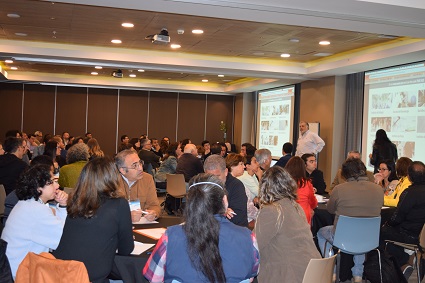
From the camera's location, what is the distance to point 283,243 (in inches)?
122

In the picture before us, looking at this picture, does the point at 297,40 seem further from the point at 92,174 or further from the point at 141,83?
the point at 141,83

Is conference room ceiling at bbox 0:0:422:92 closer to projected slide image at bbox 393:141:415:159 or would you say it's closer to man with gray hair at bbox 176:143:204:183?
projected slide image at bbox 393:141:415:159

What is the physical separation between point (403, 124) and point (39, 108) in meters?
11.6

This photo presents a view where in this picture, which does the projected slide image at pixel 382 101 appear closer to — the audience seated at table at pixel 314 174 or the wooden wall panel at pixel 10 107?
the audience seated at table at pixel 314 174

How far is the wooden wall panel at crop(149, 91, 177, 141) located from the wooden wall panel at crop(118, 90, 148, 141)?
236mm

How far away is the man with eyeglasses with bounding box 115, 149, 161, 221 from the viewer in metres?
4.20

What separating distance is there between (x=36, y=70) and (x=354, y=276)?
40.2 feet

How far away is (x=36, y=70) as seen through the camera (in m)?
14.9

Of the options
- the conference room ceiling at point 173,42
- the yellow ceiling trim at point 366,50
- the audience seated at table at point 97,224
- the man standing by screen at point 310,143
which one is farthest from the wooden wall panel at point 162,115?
the audience seated at table at point 97,224

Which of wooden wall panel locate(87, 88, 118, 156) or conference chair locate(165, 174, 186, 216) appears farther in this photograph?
wooden wall panel locate(87, 88, 118, 156)

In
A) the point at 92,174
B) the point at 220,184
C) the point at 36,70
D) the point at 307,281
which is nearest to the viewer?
the point at 220,184

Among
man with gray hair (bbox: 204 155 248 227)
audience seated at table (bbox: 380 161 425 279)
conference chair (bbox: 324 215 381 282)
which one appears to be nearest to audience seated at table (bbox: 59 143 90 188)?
man with gray hair (bbox: 204 155 248 227)

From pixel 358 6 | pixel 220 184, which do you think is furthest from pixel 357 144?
pixel 220 184

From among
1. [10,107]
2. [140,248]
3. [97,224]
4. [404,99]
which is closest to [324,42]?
[404,99]
